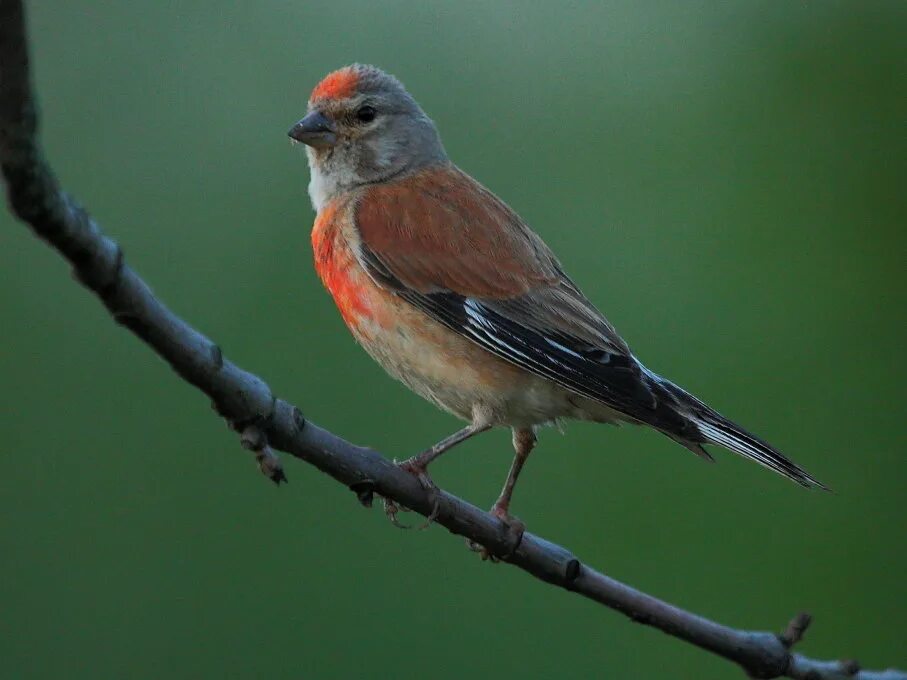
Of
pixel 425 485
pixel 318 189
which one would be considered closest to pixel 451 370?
pixel 425 485

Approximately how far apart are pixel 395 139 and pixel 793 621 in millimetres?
2517

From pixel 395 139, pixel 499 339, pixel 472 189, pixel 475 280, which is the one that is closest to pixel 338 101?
pixel 395 139

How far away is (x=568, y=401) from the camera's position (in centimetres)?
389

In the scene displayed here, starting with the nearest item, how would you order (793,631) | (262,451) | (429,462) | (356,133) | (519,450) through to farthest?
(262,451), (793,631), (429,462), (519,450), (356,133)

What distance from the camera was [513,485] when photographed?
13.3 feet

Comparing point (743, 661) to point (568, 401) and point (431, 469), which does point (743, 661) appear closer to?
point (568, 401)

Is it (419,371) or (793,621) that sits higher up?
(419,371)

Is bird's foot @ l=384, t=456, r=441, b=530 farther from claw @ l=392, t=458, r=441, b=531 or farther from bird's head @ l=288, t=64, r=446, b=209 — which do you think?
bird's head @ l=288, t=64, r=446, b=209

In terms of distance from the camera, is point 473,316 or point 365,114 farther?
point 365,114

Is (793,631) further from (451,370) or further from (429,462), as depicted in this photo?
(451,370)

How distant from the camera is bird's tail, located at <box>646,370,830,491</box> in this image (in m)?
3.44

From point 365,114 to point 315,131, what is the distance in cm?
27

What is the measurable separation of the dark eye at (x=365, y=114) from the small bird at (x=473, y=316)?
10 centimetres

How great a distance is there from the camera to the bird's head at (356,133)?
4555 mm
